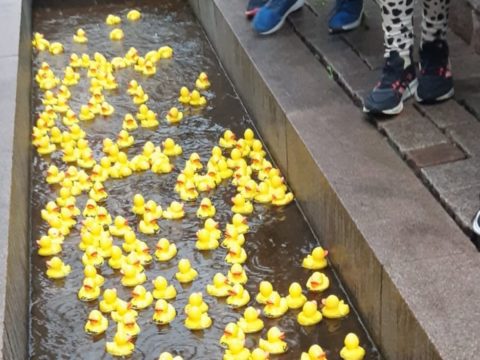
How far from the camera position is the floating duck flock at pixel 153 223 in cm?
370

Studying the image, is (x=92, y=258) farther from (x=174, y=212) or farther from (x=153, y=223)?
(x=174, y=212)

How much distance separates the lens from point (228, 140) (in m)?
5.12

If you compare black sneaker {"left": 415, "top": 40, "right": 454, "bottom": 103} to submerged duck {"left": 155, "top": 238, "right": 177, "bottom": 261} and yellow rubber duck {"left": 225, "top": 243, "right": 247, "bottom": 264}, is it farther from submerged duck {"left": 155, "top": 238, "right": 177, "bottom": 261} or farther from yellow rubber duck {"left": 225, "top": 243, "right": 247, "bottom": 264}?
submerged duck {"left": 155, "top": 238, "right": 177, "bottom": 261}

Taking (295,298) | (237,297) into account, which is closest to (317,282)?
(295,298)

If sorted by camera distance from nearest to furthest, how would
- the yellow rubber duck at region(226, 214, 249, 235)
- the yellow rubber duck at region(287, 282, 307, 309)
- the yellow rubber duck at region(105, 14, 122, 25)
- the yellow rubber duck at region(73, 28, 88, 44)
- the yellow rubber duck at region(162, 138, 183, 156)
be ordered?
the yellow rubber duck at region(287, 282, 307, 309)
the yellow rubber duck at region(226, 214, 249, 235)
the yellow rubber duck at region(162, 138, 183, 156)
the yellow rubber duck at region(73, 28, 88, 44)
the yellow rubber duck at region(105, 14, 122, 25)

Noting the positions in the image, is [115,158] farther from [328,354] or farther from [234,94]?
[328,354]

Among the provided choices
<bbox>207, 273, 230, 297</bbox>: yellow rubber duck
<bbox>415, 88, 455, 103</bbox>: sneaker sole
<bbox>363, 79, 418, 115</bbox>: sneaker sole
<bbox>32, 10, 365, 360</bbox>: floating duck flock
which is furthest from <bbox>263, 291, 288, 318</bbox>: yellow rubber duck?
<bbox>415, 88, 455, 103</bbox>: sneaker sole

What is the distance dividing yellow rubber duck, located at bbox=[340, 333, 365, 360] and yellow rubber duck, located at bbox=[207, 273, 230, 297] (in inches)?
25.7

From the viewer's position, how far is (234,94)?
5.84m

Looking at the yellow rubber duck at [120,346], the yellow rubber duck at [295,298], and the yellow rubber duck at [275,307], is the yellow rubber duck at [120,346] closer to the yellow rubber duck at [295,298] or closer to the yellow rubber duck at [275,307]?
the yellow rubber duck at [275,307]

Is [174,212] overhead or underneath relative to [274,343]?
underneath

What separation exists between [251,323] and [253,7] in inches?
116

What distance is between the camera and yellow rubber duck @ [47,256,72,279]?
4090 mm

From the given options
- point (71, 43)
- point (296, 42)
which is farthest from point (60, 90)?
point (296, 42)
